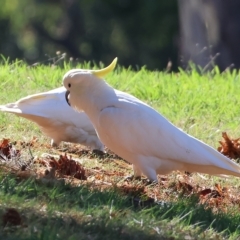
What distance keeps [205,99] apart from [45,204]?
3.89 m

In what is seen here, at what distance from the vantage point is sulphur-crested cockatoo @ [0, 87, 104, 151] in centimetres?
586

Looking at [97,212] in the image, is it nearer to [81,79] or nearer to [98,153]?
[81,79]

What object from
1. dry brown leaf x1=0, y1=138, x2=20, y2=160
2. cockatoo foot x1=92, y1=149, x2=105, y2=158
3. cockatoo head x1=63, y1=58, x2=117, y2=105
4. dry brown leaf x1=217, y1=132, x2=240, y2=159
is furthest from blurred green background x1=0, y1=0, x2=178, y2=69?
dry brown leaf x1=0, y1=138, x2=20, y2=160

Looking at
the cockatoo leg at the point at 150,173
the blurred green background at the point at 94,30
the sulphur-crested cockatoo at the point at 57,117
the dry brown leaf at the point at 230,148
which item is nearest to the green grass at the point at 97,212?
the cockatoo leg at the point at 150,173

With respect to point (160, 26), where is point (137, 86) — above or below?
above

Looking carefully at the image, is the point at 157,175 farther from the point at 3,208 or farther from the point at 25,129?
the point at 3,208

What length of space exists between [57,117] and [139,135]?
3.29 feet

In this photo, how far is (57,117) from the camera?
5.96m

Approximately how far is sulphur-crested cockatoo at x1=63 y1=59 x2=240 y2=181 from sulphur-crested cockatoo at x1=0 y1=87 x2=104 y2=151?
615 mm

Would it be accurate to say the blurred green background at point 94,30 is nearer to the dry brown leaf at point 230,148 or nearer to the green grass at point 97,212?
the dry brown leaf at point 230,148

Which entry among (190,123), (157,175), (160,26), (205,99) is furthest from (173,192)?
(160,26)

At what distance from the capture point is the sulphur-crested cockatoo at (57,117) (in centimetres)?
586

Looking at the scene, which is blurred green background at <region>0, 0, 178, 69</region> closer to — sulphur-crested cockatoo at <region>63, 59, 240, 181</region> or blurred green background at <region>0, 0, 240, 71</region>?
blurred green background at <region>0, 0, 240, 71</region>

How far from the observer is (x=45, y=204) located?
4090mm
